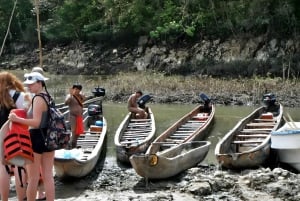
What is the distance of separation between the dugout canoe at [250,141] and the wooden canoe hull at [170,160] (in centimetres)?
40

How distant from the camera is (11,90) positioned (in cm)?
594

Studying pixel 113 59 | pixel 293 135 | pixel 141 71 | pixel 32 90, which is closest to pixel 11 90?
pixel 32 90

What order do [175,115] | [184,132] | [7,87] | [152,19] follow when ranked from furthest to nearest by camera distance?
[152,19]
[175,115]
[184,132]
[7,87]

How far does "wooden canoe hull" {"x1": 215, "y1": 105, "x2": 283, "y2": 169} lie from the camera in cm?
961

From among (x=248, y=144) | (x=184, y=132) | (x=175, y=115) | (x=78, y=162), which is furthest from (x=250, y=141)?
(x=175, y=115)

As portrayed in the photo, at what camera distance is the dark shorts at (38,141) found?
5648mm

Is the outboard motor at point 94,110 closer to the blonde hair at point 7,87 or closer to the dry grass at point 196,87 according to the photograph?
the dry grass at point 196,87

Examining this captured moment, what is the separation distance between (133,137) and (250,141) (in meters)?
2.59

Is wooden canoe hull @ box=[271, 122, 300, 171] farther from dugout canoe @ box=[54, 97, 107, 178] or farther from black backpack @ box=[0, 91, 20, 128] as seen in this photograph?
black backpack @ box=[0, 91, 20, 128]

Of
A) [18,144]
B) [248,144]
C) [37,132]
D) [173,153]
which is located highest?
[37,132]

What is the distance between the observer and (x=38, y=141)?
568 cm

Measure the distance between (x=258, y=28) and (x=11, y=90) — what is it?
2477cm

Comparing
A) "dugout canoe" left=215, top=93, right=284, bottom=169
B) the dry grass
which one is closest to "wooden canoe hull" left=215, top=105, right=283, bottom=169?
"dugout canoe" left=215, top=93, right=284, bottom=169

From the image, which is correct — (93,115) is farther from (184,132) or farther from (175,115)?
(175,115)
